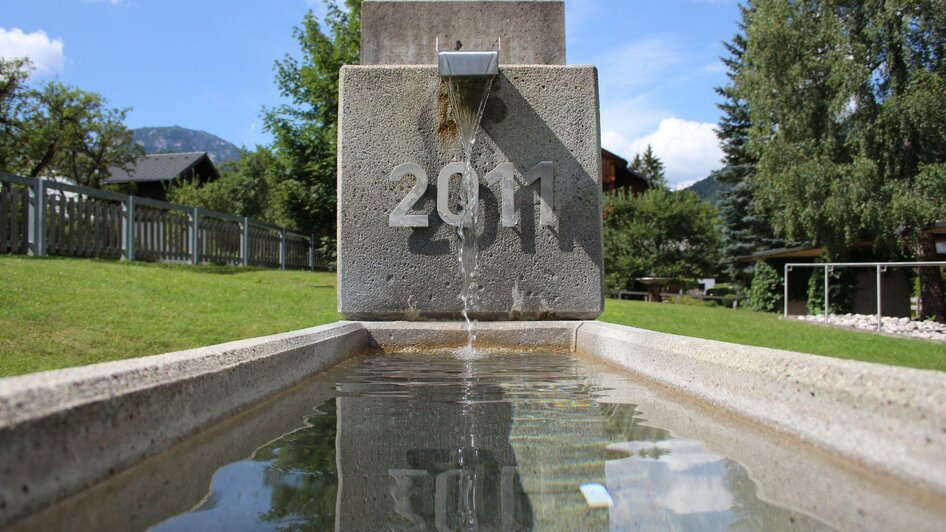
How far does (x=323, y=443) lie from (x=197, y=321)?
5356mm

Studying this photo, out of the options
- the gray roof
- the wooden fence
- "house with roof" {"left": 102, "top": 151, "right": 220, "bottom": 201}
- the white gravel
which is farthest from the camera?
the gray roof

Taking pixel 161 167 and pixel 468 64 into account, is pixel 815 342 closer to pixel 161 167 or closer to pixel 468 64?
pixel 468 64

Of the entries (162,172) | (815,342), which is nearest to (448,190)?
(815,342)

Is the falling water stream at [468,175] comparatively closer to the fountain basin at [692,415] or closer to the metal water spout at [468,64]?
the metal water spout at [468,64]

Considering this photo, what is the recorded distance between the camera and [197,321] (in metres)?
6.81

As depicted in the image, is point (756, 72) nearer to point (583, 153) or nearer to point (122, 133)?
point (583, 153)

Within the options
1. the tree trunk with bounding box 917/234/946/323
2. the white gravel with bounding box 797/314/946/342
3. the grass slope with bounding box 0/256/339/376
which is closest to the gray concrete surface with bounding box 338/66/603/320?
the grass slope with bounding box 0/256/339/376

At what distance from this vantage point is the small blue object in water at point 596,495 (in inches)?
59.2

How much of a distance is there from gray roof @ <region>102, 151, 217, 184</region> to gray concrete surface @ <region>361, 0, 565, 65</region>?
153ft

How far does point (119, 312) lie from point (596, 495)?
254 inches

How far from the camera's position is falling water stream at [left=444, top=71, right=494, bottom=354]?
16.1ft

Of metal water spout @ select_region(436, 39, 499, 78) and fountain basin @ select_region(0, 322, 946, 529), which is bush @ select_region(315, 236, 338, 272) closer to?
metal water spout @ select_region(436, 39, 499, 78)

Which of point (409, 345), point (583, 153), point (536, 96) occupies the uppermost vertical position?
point (536, 96)

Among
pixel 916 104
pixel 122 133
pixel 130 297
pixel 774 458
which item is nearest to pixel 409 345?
pixel 774 458
